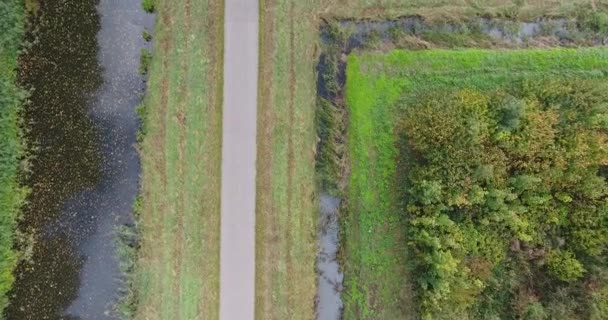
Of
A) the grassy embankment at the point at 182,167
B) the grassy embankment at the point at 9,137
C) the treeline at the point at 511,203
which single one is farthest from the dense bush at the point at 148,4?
the treeline at the point at 511,203

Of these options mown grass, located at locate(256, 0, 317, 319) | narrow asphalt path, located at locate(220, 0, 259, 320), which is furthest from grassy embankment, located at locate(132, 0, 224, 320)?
mown grass, located at locate(256, 0, 317, 319)

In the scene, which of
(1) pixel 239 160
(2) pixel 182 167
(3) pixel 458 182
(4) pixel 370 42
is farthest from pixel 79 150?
(3) pixel 458 182

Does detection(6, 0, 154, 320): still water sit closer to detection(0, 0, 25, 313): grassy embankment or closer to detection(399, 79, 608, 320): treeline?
detection(0, 0, 25, 313): grassy embankment

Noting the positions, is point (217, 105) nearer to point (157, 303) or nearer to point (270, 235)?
point (270, 235)

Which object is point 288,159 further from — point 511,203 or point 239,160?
point 511,203

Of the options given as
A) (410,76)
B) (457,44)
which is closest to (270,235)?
(410,76)

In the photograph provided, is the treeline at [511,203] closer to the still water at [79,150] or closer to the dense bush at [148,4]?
the dense bush at [148,4]
